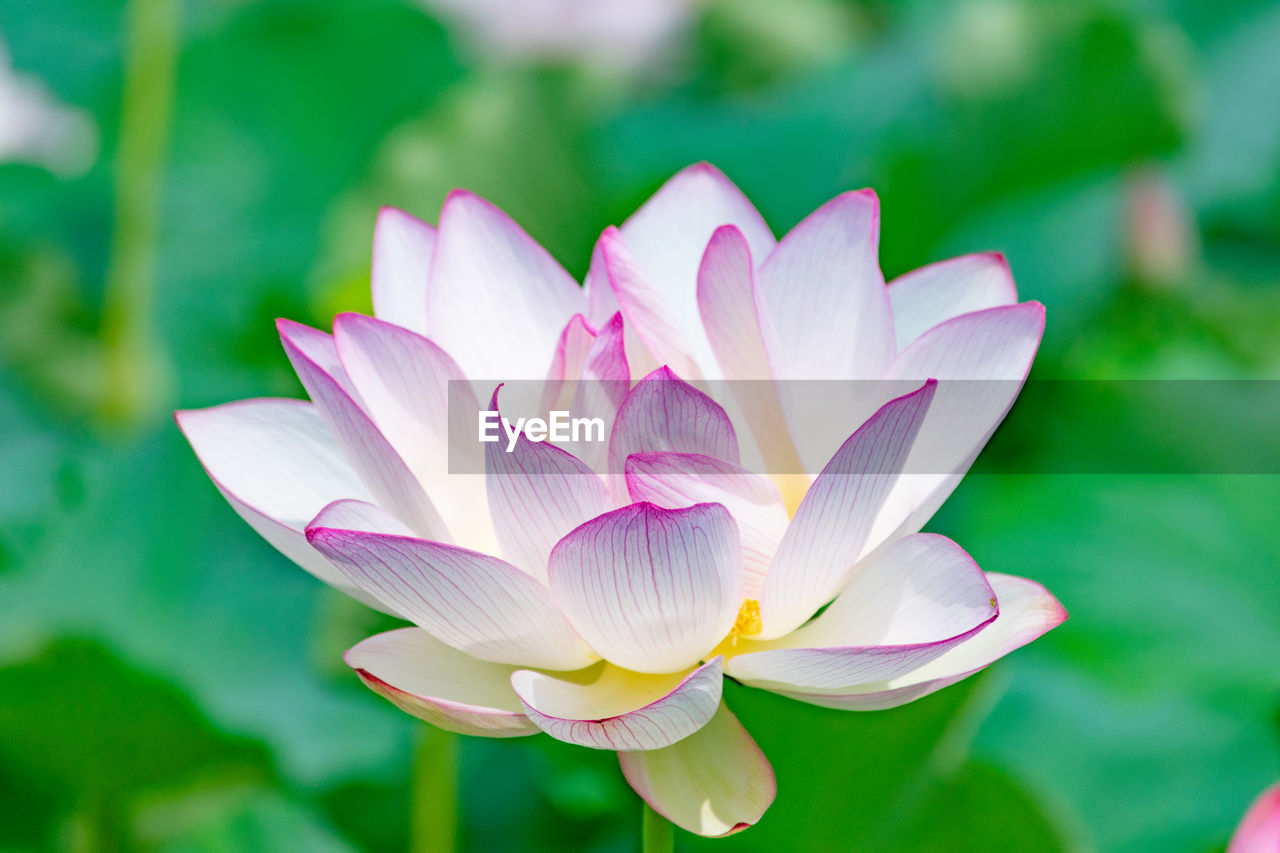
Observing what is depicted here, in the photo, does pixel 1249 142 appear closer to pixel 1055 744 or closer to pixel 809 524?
pixel 1055 744

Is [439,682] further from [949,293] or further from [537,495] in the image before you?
[949,293]

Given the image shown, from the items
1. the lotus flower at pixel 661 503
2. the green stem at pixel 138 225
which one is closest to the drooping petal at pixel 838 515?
the lotus flower at pixel 661 503

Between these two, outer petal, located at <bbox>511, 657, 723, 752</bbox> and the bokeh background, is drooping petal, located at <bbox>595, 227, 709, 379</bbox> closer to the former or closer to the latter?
outer petal, located at <bbox>511, 657, 723, 752</bbox>

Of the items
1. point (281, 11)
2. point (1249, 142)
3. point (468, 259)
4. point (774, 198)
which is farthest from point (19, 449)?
point (1249, 142)

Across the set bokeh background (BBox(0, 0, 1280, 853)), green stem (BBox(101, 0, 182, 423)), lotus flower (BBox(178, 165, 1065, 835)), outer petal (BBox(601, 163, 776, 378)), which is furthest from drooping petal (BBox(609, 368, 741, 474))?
green stem (BBox(101, 0, 182, 423))

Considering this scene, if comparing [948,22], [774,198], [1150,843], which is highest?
[948,22]

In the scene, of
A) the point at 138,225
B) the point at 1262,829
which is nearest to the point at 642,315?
the point at 1262,829
